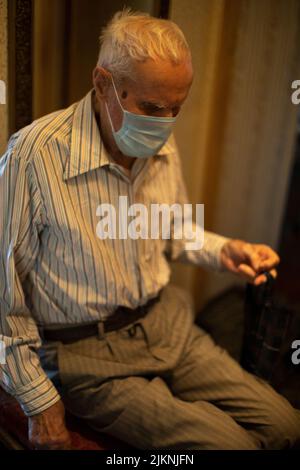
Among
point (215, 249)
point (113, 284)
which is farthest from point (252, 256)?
point (113, 284)

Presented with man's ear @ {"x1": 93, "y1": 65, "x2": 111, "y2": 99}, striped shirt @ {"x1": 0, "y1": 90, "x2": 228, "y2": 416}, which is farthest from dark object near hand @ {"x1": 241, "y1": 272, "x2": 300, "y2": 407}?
man's ear @ {"x1": 93, "y1": 65, "x2": 111, "y2": 99}

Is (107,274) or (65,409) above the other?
(107,274)

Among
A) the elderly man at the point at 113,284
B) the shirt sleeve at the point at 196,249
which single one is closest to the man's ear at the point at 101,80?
the elderly man at the point at 113,284

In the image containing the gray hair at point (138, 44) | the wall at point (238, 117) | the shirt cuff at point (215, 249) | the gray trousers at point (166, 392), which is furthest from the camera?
the shirt cuff at point (215, 249)

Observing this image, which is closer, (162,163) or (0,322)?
(0,322)

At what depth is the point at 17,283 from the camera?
40.3 inches

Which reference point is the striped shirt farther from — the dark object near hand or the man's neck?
the dark object near hand

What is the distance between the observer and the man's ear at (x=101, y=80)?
99 cm

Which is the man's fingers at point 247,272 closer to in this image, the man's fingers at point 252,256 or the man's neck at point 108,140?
the man's fingers at point 252,256
